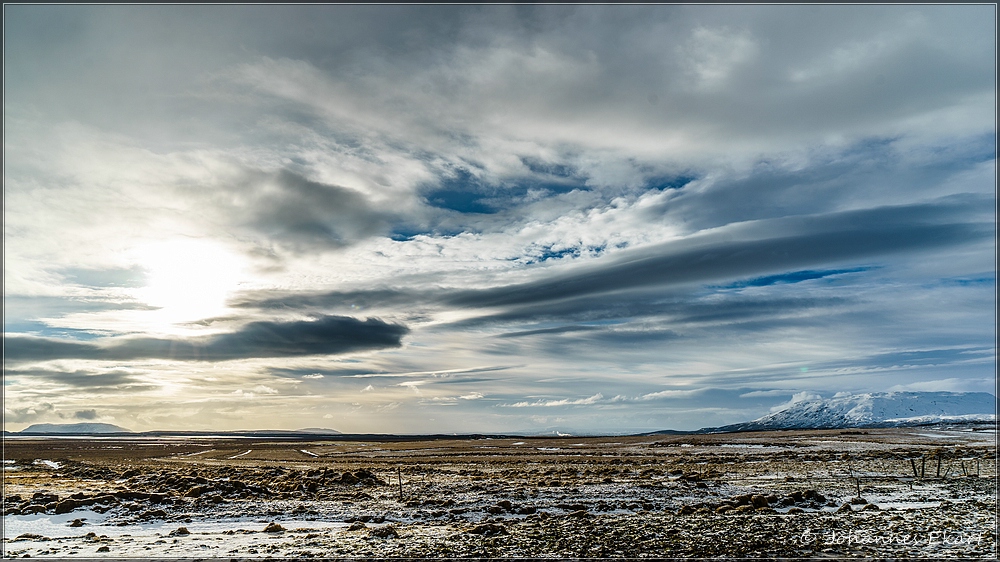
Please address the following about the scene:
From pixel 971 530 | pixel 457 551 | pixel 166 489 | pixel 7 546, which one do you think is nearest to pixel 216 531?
pixel 7 546

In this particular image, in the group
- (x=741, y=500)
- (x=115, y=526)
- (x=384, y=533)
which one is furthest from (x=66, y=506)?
(x=741, y=500)

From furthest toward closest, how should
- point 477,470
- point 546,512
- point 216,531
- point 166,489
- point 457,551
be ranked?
point 477,470
point 166,489
point 546,512
point 216,531
point 457,551

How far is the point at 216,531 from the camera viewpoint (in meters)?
24.3

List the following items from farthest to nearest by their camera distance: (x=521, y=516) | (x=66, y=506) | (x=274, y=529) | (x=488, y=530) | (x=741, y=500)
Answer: (x=741, y=500), (x=66, y=506), (x=521, y=516), (x=274, y=529), (x=488, y=530)

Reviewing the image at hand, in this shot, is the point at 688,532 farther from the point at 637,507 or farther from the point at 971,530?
the point at 971,530

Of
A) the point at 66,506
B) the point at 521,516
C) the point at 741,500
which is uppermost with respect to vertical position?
the point at 66,506

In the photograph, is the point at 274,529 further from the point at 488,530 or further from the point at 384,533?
the point at 488,530

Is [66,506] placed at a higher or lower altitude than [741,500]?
higher

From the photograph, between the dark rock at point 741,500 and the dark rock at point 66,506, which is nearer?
the dark rock at point 66,506

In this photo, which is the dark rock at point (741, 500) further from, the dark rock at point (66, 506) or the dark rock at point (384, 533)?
the dark rock at point (66, 506)

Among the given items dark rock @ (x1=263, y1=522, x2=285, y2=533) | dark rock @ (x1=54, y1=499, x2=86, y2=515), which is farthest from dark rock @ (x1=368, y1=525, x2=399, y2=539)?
dark rock @ (x1=54, y1=499, x2=86, y2=515)

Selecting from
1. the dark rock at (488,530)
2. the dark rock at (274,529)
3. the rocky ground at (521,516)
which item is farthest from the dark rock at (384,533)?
the dark rock at (274,529)

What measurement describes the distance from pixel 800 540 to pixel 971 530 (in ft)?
24.8

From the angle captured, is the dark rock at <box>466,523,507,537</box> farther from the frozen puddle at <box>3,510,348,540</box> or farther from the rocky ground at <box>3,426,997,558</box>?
the frozen puddle at <box>3,510,348,540</box>
